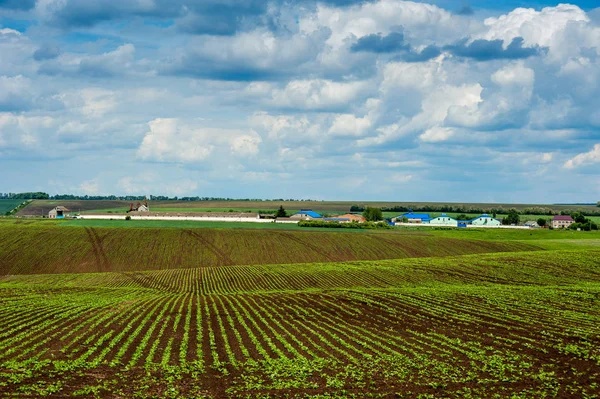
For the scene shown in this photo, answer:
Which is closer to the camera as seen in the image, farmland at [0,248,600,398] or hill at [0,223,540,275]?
farmland at [0,248,600,398]

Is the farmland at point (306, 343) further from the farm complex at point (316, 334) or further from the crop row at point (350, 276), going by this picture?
the crop row at point (350, 276)

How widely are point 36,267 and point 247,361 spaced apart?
69431mm

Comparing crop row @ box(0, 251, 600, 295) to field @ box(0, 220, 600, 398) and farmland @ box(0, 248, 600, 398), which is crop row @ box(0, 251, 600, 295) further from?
farmland @ box(0, 248, 600, 398)

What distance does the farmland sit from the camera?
24469 millimetres

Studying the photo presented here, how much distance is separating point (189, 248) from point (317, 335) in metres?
72.3

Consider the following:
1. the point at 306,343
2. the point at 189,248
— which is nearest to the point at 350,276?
the point at 306,343

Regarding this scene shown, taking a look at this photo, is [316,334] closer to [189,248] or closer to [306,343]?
[306,343]

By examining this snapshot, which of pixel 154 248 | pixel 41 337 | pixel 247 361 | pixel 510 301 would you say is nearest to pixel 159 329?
pixel 41 337

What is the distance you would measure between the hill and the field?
46.4ft

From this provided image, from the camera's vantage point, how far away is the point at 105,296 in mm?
53625

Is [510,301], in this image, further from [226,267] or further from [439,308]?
[226,267]

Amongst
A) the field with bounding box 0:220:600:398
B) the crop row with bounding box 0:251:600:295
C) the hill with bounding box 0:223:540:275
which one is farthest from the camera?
the hill with bounding box 0:223:540:275

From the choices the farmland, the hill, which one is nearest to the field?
the farmland

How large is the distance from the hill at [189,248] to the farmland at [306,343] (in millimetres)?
34310
